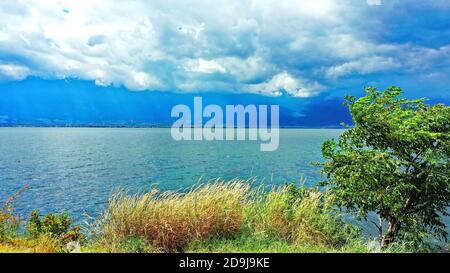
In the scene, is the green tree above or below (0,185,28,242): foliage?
above

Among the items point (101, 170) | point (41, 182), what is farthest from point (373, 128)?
point (101, 170)

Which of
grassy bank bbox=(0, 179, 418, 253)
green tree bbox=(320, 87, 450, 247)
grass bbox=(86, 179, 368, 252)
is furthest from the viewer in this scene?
green tree bbox=(320, 87, 450, 247)

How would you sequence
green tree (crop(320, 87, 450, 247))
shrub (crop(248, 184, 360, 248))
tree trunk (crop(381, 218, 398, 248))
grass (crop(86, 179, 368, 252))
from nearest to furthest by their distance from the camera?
1. grass (crop(86, 179, 368, 252))
2. shrub (crop(248, 184, 360, 248))
3. green tree (crop(320, 87, 450, 247))
4. tree trunk (crop(381, 218, 398, 248))

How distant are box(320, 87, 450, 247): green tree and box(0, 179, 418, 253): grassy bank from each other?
1.12 meters

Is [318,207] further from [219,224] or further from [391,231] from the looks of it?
[219,224]

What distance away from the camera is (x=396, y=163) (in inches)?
309

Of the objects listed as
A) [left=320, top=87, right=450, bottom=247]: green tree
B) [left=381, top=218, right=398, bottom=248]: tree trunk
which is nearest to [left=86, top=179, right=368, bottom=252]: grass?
[left=320, top=87, right=450, bottom=247]: green tree

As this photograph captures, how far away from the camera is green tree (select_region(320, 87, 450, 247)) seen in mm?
7617

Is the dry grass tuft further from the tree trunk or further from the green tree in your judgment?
the tree trunk

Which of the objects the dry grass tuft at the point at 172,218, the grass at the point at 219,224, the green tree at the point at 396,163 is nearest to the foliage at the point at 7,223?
the grass at the point at 219,224
